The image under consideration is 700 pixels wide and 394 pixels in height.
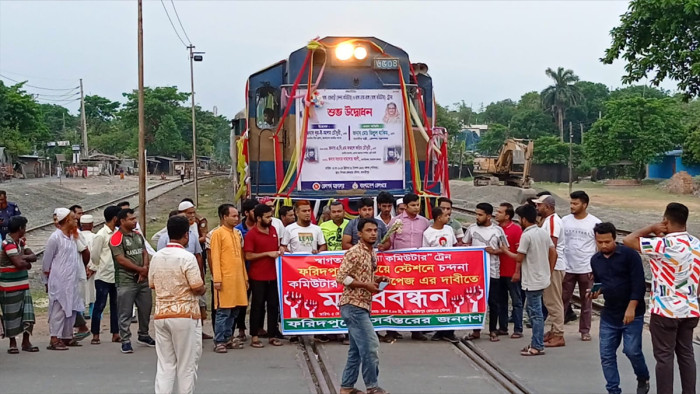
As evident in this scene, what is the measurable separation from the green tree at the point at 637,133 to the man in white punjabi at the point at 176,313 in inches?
2158

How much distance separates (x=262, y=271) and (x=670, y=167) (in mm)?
59360

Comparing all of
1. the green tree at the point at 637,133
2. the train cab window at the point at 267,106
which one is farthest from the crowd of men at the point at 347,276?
the green tree at the point at 637,133

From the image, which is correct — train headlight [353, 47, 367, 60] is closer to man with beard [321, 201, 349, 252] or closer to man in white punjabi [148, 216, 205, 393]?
man with beard [321, 201, 349, 252]

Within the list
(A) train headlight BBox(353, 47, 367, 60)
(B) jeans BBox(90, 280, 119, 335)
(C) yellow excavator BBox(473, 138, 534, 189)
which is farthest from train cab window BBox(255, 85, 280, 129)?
(C) yellow excavator BBox(473, 138, 534, 189)

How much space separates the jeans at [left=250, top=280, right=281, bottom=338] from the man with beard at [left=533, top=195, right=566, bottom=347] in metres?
3.17

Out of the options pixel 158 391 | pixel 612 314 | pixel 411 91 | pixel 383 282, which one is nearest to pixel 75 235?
pixel 158 391

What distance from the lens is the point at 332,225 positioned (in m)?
9.94

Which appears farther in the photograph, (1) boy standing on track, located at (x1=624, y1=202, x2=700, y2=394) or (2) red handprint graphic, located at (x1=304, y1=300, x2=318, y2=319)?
(2) red handprint graphic, located at (x1=304, y1=300, x2=318, y2=319)

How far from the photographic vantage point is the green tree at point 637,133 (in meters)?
57.0

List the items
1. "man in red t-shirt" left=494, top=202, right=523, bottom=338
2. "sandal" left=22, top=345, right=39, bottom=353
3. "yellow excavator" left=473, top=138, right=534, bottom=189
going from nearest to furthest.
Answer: "sandal" left=22, top=345, right=39, bottom=353 → "man in red t-shirt" left=494, top=202, right=523, bottom=338 → "yellow excavator" left=473, top=138, right=534, bottom=189

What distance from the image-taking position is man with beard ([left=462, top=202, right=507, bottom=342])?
965 cm

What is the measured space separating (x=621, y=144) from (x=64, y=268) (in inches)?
2123

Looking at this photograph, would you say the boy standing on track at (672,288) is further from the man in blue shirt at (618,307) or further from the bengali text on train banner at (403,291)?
the bengali text on train banner at (403,291)

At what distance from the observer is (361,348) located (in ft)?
22.9
